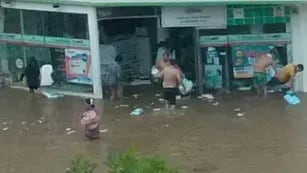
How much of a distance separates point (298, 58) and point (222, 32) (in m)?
2.09

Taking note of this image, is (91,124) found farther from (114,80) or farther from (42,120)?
(114,80)

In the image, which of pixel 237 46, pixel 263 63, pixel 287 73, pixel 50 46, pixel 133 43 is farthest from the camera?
pixel 133 43

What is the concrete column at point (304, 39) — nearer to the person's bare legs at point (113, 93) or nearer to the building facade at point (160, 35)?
the building facade at point (160, 35)

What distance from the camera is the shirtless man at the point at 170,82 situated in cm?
2233

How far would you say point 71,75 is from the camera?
25719mm

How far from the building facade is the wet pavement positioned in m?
0.96

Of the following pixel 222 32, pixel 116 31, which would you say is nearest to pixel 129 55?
pixel 116 31

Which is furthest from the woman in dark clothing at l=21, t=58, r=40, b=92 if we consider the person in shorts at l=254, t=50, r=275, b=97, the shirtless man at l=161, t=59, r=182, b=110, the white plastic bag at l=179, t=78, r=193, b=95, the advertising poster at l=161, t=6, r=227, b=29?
the person in shorts at l=254, t=50, r=275, b=97

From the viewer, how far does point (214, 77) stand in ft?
81.2

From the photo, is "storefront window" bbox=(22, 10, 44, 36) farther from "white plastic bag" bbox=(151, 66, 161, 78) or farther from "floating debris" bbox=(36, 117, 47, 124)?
"floating debris" bbox=(36, 117, 47, 124)

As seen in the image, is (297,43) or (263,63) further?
(297,43)

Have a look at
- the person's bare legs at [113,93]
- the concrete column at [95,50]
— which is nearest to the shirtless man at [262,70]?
the person's bare legs at [113,93]

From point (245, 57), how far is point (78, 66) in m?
4.42

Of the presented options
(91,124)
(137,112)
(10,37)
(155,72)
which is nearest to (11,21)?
(10,37)
